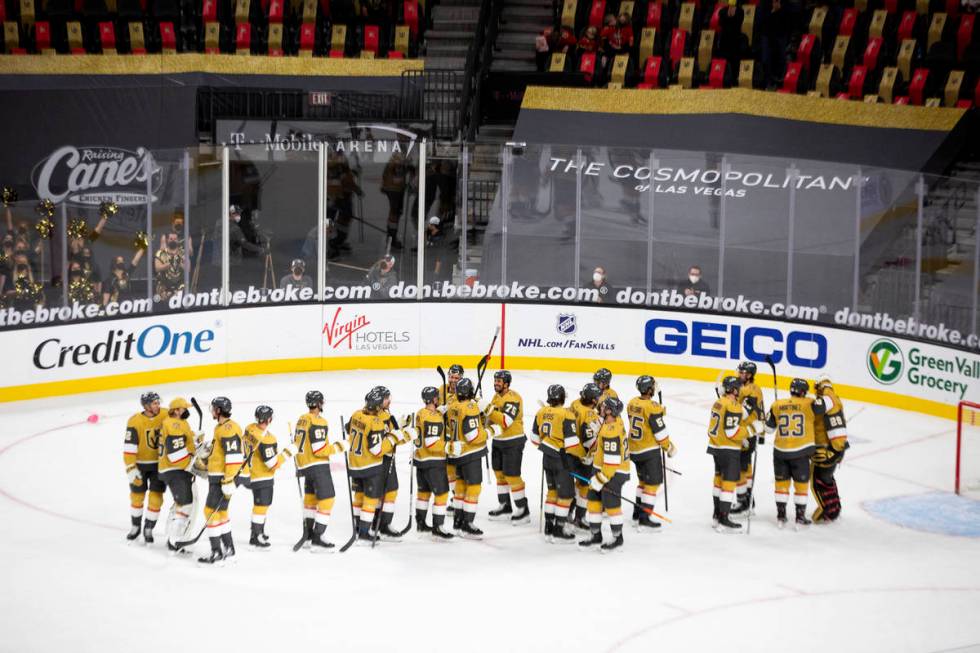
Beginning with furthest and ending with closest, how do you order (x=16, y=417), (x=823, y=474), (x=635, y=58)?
(x=635, y=58) → (x=16, y=417) → (x=823, y=474)

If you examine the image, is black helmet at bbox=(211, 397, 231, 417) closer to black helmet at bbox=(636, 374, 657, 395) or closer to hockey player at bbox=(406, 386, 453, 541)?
hockey player at bbox=(406, 386, 453, 541)

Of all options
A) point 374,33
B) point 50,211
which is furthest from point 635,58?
point 50,211

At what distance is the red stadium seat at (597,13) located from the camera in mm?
23547

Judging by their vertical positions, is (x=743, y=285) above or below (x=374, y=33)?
below

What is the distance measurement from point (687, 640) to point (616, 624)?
0.54 m

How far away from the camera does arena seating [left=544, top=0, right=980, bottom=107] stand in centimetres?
2144

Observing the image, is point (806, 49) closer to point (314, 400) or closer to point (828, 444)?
point (828, 444)

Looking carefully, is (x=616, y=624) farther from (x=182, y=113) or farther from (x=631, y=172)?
(x=182, y=113)

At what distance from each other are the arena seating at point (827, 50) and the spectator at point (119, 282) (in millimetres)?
8747

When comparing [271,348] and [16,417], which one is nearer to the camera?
[16,417]

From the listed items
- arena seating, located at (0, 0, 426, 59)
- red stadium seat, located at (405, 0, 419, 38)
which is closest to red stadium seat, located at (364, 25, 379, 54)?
arena seating, located at (0, 0, 426, 59)

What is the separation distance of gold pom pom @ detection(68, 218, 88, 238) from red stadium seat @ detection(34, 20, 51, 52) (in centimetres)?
798

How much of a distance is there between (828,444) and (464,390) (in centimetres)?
332

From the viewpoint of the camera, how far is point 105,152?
1792cm
